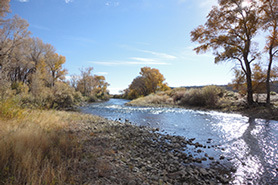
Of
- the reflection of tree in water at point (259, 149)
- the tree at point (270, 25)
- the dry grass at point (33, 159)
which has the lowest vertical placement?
the reflection of tree in water at point (259, 149)

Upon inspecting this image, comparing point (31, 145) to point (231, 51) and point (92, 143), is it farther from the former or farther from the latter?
point (231, 51)

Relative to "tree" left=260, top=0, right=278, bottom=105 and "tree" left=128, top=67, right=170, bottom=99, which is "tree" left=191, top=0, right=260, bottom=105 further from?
"tree" left=128, top=67, right=170, bottom=99

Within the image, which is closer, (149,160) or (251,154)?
(149,160)

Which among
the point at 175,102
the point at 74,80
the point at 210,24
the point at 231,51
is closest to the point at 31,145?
the point at 231,51

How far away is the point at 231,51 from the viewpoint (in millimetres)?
13094

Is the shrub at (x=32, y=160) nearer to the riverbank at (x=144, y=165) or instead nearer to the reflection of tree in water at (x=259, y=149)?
the riverbank at (x=144, y=165)

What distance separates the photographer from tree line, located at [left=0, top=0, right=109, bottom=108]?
Result: 13727 millimetres

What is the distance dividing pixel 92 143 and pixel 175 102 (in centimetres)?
1986

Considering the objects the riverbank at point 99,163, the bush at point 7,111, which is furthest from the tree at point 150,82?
the riverbank at point 99,163

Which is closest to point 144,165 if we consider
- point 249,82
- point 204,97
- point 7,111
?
point 7,111

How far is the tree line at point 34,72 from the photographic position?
45.0ft

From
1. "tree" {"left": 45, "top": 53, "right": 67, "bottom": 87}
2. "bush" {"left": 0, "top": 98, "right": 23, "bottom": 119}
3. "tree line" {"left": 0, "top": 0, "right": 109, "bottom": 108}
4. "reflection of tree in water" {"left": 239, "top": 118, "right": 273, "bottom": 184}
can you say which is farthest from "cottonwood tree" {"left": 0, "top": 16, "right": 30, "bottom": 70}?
"reflection of tree in water" {"left": 239, "top": 118, "right": 273, "bottom": 184}

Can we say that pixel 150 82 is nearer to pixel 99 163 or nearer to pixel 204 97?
pixel 204 97

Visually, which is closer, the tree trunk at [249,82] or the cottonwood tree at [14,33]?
the tree trunk at [249,82]
